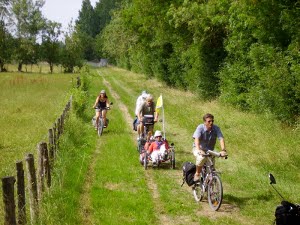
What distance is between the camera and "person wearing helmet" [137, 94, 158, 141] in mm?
14391

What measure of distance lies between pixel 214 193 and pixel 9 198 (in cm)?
482

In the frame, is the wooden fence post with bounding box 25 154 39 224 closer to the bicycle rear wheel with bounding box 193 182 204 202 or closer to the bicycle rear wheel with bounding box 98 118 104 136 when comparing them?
the bicycle rear wheel with bounding box 193 182 204 202

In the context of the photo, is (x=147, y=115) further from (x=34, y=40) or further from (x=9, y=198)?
(x=34, y=40)

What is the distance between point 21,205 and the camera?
663cm

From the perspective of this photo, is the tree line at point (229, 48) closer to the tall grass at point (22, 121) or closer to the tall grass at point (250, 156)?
the tall grass at point (250, 156)

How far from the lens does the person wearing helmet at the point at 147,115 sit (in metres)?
14.4

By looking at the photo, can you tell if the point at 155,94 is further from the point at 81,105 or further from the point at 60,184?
the point at 60,184

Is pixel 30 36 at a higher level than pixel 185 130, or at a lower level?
higher

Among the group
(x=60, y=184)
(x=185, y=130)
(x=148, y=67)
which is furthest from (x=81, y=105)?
(x=148, y=67)

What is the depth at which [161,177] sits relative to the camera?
11.6 meters

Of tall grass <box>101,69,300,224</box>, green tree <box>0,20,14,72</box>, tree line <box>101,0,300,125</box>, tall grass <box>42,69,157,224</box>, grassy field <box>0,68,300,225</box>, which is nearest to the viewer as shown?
tall grass <box>42,69,157,224</box>

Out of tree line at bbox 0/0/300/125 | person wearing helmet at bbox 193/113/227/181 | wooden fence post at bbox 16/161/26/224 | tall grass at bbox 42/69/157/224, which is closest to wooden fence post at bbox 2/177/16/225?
wooden fence post at bbox 16/161/26/224

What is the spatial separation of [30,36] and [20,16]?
4130 millimetres

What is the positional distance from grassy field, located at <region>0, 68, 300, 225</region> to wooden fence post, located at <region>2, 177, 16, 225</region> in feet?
5.42
